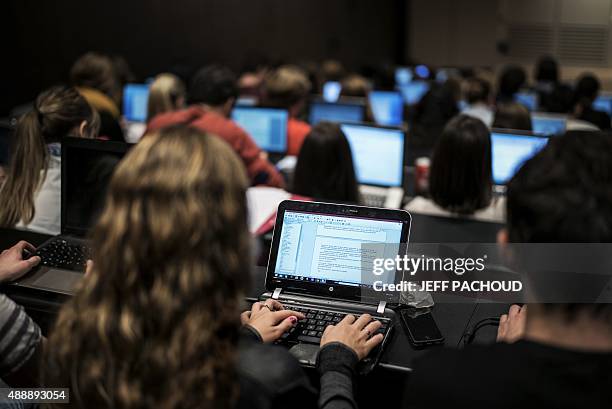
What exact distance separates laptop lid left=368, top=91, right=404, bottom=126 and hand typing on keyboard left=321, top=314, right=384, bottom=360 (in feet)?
15.3

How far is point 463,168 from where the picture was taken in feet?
8.80

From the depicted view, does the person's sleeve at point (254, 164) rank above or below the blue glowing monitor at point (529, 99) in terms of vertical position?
below

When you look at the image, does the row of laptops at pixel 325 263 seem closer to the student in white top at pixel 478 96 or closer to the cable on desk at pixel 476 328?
the cable on desk at pixel 476 328

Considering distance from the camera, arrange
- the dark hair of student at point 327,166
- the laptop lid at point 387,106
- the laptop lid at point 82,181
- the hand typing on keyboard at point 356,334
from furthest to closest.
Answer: the laptop lid at point 387,106 → the dark hair of student at point 327,166 → the laptop lid at point 82,181 → the hand typing on keyboard at point 356,334

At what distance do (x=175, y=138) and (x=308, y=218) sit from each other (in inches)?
28.6

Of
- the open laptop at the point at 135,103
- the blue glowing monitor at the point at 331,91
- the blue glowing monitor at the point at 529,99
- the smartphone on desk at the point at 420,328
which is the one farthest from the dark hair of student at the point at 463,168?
the blue glowing monitor at the point at 331,91

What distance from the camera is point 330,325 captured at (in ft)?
5.07

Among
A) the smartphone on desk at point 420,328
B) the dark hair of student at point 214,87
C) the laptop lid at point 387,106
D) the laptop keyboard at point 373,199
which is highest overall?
the dark hair of student at point 214,87

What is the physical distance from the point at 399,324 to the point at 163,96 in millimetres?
3168

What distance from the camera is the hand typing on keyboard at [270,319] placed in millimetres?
1486

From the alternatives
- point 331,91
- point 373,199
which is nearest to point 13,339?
point 373,199

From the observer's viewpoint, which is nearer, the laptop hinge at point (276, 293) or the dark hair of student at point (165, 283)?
the dark hair of student at point (165, 283)

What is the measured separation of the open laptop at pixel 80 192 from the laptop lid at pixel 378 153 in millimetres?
1696

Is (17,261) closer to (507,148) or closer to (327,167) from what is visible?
(327,167)
